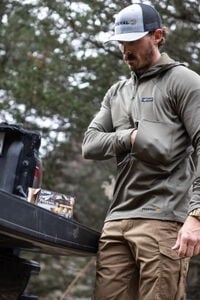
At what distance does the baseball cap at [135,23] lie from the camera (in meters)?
3.41

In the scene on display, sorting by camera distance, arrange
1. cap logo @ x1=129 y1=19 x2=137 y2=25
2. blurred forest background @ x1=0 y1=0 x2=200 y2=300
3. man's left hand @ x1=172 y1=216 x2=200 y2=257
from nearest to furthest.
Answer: man's left hand @ x1=172 y1=216 x2=200 y2=257, cap logo @ x1=129 y1=19 x2=137 y2=25, blurred forest background @ x1=0 y1=0 x2=200 y2=300

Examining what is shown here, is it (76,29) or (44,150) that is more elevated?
(76,29)

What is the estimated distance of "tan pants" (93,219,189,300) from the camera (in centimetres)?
319

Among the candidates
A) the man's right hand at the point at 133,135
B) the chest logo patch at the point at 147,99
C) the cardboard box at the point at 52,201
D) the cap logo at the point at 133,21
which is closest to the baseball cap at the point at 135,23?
the cap logo at the point at 133,21

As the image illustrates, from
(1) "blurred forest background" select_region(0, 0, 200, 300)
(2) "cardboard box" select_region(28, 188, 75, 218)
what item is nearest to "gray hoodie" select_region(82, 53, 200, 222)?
(2) "cardboard box" select_region(28, 188, 75, 218)

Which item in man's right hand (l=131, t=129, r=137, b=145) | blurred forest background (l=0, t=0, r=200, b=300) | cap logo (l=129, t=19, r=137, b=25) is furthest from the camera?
blurred forest background (l=0, t=0, r=200, b=300)

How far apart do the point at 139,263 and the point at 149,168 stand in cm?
48

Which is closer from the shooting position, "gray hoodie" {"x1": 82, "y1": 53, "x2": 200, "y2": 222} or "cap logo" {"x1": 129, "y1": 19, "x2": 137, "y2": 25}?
"gray hoodie" {"x1": 82, "y1": 53, "x2": 200, "y2": 222}

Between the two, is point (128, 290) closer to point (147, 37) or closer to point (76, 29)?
point (147, 37)

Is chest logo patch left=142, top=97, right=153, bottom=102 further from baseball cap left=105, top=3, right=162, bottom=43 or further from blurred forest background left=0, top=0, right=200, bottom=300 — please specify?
blurred forest background left=0, top=0, right=200, bottom=300

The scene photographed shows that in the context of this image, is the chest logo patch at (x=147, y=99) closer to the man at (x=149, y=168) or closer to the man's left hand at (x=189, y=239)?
the man at (x=149, y=168)

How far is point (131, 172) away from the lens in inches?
135

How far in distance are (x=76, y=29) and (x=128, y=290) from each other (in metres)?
5.00

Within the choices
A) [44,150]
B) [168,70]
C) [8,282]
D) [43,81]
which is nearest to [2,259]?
[8,282]
